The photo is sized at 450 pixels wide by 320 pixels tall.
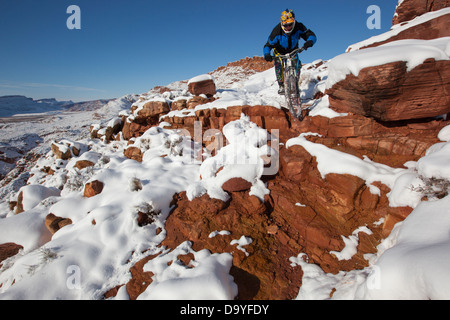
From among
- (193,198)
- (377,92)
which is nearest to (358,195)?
(377,92)

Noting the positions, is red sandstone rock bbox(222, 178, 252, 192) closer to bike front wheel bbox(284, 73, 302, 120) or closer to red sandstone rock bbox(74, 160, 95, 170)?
bike front wheel bbox(284, 73, 302, 120)

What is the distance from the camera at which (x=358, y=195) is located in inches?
134

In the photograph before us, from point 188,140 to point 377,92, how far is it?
556cm

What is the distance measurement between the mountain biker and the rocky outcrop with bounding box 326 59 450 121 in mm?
2007

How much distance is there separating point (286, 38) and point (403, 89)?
332 centimetres

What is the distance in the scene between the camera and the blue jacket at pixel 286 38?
509 centimetres

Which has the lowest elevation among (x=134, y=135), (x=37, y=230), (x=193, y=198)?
(x=37, y=230)

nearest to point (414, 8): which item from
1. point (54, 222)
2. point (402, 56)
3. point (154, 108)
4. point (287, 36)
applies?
point (287, 36)

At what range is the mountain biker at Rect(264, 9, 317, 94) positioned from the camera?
15.8 feet

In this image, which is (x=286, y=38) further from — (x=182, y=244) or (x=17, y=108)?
(x=17, y=108)

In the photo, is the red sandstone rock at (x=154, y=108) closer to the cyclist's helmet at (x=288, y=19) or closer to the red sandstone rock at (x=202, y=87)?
the red sandstone rock at (x=202, y=87)

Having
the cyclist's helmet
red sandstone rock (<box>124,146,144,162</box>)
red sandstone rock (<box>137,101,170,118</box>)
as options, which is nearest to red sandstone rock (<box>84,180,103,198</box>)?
red sandstone rock (<box>124,146,144,162</box>)
